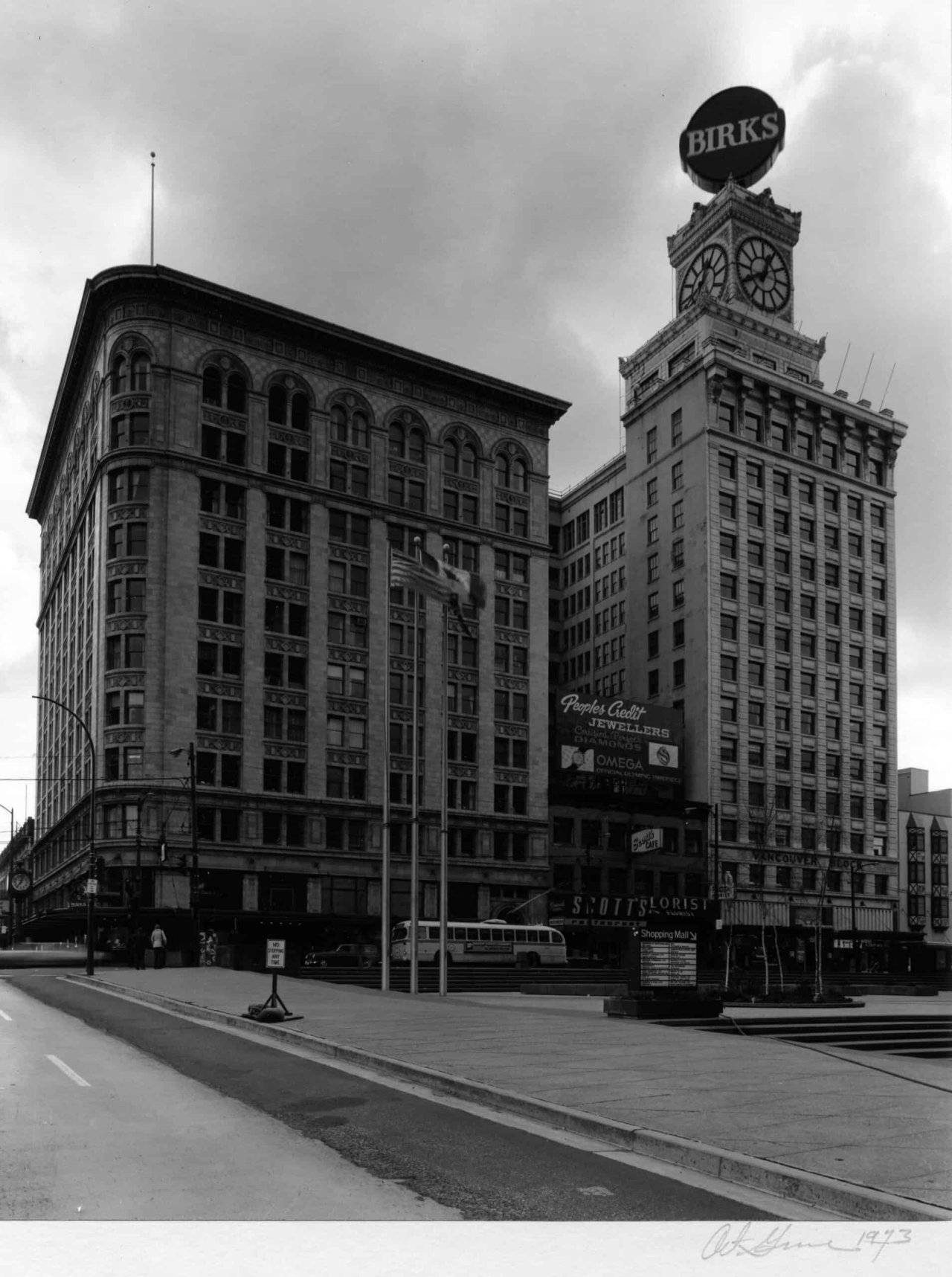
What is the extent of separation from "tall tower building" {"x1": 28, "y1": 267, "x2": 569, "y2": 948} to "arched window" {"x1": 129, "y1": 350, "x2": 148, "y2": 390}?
0.53 ft

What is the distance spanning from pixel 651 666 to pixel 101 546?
134 ft

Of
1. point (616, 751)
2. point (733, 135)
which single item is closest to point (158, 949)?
point (733, 135)

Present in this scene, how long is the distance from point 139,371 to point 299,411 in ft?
32.4

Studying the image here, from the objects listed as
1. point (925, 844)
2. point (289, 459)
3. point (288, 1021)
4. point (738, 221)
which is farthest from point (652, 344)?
point (288, 1021)

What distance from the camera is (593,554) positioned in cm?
10775

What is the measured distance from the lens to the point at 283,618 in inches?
3029

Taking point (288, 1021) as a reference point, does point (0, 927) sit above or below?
below

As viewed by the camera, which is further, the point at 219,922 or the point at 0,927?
the point at 0,927

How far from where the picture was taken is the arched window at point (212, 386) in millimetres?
76562

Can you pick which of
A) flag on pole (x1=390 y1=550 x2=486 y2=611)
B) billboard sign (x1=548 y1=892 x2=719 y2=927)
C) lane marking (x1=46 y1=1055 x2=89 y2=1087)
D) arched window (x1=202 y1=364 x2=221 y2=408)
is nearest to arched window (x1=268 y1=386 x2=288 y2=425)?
arched window (x1=202 y1=364 x2=221 y2=408)

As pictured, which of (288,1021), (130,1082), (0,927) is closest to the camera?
(130,1082)

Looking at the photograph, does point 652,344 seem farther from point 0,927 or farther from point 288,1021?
point 0,927

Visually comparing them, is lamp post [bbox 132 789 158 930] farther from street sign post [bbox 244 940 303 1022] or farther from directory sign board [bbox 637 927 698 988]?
directory sign board [bbox 637 927 698 988]
